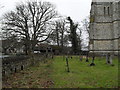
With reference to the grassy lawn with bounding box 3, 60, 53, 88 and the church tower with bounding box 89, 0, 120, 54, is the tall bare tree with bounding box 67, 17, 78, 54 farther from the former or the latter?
the grassy lawn with bounding box 3, 60, 53, 88

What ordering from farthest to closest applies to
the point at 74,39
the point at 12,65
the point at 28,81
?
the point at 74,39 → the point at 12,65 → the point at 28,81

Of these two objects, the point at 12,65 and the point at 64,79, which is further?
the point at 12,65

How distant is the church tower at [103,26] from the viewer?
3619 centimetres

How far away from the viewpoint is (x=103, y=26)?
3712 centimetres

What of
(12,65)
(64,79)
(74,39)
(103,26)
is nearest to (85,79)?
(64,79)

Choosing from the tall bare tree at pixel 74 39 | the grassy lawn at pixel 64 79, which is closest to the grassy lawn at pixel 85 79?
the grassy lawn at pixel 64 79

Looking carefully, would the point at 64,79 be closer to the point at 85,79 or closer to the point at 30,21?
the point at 85,79

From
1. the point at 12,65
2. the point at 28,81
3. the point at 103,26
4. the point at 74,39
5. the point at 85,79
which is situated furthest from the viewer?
the point at 74,39

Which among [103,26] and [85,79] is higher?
[103,26]

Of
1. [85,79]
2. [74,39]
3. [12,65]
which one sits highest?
[74,39]

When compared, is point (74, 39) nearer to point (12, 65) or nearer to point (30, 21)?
point (30, 21)

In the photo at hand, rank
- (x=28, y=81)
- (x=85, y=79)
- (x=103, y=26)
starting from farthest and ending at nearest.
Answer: (x=103, y=26)
(x=85, y=79)
(x=28, y=81)

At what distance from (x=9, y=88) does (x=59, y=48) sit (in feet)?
156

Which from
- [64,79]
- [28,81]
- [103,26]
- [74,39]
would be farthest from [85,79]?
[74,39]
